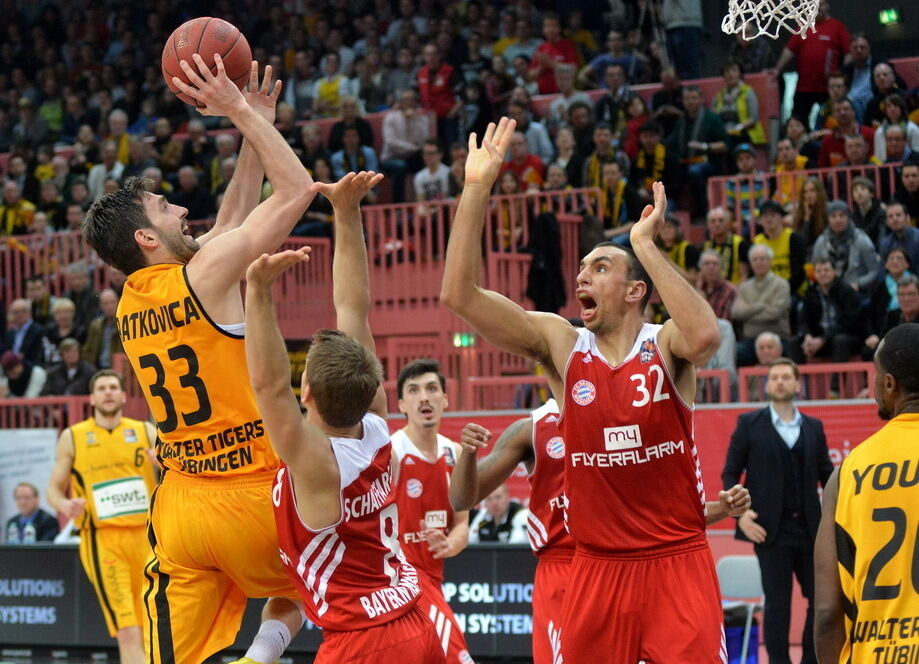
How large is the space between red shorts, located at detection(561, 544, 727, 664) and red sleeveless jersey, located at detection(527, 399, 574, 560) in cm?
143

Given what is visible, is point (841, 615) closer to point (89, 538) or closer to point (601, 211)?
point (89, 538)

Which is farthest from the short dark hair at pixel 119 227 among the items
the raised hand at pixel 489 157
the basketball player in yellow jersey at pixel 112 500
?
the basketball player in yellow jersey at pixel 112 500

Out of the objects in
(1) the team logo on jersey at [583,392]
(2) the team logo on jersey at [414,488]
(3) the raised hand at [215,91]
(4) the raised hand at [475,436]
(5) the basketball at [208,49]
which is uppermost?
(5) the basketball at [208,49]

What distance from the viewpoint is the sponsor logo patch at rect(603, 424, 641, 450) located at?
17.3 feet

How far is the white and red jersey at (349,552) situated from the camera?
14.8 ft

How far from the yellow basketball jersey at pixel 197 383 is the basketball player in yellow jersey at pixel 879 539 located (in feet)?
7.21

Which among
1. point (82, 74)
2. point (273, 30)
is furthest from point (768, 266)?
point (82, 74)

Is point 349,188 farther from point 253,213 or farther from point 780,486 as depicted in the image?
point 780,486

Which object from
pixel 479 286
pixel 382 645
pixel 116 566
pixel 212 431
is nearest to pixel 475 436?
pixel 479 286

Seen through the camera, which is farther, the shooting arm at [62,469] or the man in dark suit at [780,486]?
the shooting arm at [62,469]

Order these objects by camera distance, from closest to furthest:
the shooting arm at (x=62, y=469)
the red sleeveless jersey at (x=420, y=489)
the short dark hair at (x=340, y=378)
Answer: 1. the short dark hair at (x=340, y=378)
2. the red sleeveless jersey at (x=420, y=489)
3. the shooting arm at (x=62, y=469)

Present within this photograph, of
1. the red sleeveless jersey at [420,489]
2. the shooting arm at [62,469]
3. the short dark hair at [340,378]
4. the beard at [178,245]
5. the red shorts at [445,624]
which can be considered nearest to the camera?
the short dark hair at [340,378]

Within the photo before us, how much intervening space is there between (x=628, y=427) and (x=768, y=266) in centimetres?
800

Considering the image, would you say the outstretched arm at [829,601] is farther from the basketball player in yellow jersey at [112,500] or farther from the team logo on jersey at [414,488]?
the basketball player in yellow jersey at [112,500]
